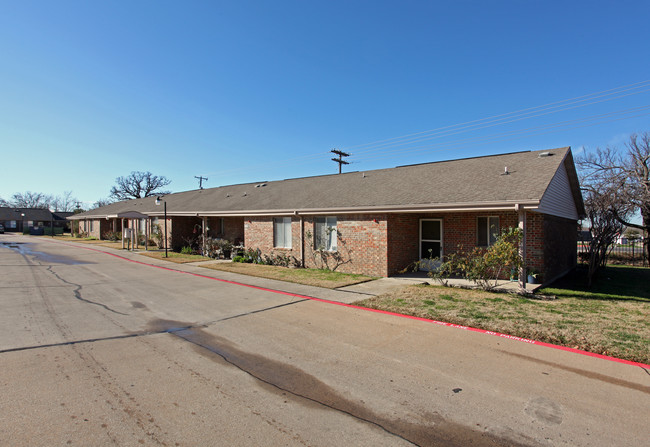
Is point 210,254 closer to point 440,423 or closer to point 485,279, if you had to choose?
point 485,279

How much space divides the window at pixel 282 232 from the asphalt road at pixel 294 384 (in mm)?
8605

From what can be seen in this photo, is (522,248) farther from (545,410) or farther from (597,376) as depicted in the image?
(545,410)

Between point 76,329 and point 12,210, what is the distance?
90834 mm

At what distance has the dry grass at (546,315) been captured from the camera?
5.52m

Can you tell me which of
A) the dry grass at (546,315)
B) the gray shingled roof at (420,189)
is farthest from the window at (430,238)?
the dry grass at (546,315)

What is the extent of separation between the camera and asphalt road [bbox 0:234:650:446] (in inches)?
124

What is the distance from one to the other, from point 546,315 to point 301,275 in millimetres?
7857

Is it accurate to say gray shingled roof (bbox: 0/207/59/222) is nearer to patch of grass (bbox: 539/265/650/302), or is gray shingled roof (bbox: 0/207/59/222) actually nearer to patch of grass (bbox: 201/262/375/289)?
patch of grass (bbox: 201/262/375/289)

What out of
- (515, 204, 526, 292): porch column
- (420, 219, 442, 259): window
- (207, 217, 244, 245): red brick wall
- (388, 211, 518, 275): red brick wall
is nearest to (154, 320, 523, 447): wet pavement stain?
(515, 204, 526, 292): porch column

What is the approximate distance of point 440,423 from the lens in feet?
10.9

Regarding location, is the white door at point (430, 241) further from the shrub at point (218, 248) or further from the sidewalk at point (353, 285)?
the shrub at point (218, 248)

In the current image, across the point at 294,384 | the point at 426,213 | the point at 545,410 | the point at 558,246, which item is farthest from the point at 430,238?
the point at 294,384

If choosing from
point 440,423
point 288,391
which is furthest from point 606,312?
point 288,391

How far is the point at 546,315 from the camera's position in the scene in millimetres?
7117
